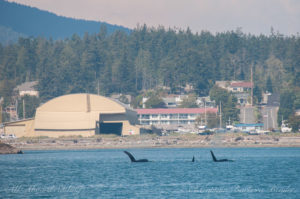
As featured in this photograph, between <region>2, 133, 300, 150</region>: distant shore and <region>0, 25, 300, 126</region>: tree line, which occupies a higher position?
<region>0, 25, 300, 126</region>: tree line

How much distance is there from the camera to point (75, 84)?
179125 millimetres

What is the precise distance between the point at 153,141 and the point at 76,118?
16.3m

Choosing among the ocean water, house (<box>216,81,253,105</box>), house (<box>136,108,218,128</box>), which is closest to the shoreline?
house (<box>136,108,218,128</box>)

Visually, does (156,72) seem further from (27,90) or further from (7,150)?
(7,150)

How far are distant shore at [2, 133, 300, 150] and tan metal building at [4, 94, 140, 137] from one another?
4.07m

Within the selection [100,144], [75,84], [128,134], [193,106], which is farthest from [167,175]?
[75,84]

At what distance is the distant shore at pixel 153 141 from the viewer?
9612 centimetres

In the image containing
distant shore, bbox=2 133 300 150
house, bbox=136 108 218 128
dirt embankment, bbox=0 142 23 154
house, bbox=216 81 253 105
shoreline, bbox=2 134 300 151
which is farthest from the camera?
house, bbox=216 81 253 105

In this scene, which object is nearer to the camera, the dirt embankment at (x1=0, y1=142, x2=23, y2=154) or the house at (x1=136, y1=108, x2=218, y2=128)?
the dirt embankment at (x1=0, y1=142, x2=23, y2=154)

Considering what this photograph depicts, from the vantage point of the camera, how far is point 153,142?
102 metres

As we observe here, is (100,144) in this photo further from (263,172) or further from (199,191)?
(199,191)

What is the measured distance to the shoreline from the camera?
96000mm

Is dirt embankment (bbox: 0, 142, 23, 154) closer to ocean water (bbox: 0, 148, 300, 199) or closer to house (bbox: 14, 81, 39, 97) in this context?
ocean water (bbox: 0, 148, 300, 199)

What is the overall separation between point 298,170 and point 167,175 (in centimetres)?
1095
